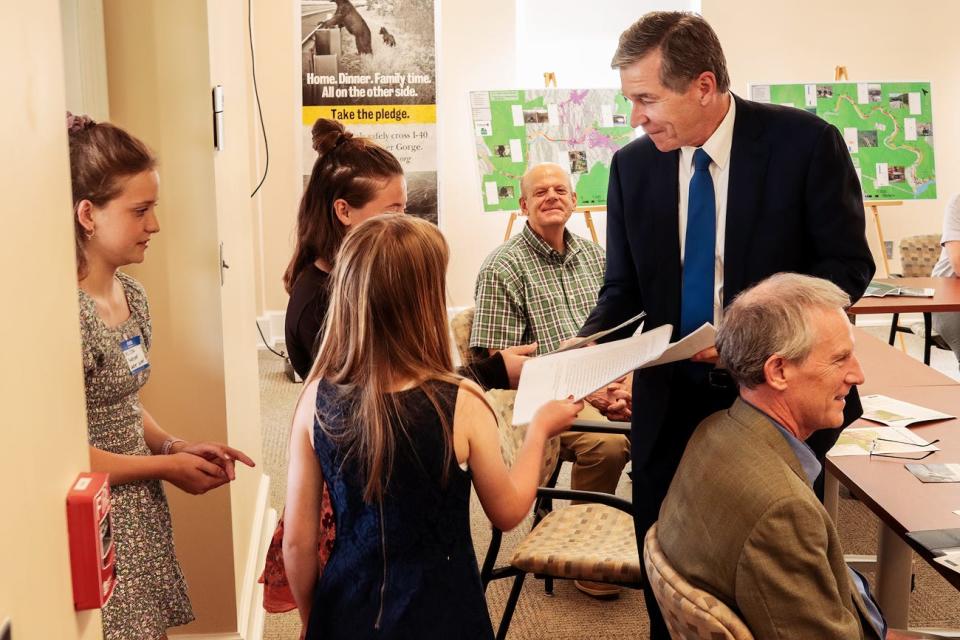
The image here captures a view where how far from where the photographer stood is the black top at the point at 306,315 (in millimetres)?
2078

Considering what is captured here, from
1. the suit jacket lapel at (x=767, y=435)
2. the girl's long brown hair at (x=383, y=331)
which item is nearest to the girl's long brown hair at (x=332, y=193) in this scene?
the girl's long brown hair at (x=383, y=331)

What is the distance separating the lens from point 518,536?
3.89m

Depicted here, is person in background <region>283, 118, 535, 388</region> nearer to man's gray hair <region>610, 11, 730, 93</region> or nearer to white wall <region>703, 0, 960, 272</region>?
man's gray hair <region>610, 11, 730, 93</region>

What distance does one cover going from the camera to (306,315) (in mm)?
2086

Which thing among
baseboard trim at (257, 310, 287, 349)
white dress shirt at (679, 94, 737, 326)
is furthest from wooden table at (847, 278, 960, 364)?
baseboard trim at (257, 310, 287, 349)

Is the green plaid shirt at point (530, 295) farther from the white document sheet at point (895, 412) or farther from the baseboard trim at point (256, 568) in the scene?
the white document sheet at point (895, 412)

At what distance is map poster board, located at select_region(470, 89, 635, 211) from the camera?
21.7 ft

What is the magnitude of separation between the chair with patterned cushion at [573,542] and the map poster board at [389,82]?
4103mm

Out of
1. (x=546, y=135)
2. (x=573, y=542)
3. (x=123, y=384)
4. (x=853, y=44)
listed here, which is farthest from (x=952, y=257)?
(x=123, y=384)

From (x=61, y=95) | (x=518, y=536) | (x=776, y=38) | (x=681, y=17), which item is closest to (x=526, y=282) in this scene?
(x=518, y=536)

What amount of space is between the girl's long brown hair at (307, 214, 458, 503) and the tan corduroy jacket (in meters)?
0.47

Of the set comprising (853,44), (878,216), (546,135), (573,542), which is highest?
(853,44)

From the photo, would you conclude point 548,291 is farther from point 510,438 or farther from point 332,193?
point 332,193

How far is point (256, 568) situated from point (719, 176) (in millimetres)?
2053
